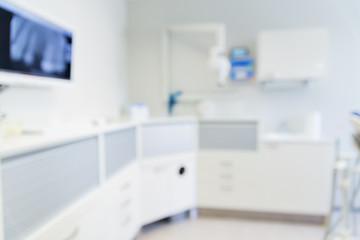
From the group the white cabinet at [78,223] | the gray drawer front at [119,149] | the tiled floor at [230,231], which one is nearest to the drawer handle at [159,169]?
the gray drawer front at [119,149]

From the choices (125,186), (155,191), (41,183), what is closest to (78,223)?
(41,183)

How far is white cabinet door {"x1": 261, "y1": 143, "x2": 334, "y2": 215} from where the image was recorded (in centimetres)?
238

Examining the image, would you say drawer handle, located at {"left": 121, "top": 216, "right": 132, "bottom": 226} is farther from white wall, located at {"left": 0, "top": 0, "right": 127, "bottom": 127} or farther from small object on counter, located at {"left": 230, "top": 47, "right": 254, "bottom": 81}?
small object on counter, located at {"left": 230, "top": 47, "right": 254, "bottom": 81}

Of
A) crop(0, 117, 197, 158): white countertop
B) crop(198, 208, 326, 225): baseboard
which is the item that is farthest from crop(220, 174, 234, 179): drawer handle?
crop(0, 117, 197, 158): white countertop

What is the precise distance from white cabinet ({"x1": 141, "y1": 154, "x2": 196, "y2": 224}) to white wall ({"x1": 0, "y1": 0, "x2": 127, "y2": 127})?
791 millimetres

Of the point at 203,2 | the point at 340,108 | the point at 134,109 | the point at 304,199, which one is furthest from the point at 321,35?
the point at 134,109

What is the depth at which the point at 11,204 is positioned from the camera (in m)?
0.87

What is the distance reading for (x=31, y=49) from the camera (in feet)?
4.16

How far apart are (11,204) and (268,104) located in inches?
105

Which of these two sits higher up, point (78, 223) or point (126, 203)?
point (78, 223)

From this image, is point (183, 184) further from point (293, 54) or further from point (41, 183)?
point (293, 54)

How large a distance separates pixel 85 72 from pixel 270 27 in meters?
2.16

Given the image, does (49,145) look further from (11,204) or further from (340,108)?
(340,108)

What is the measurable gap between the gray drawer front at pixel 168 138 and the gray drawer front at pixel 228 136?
130 millimetres
